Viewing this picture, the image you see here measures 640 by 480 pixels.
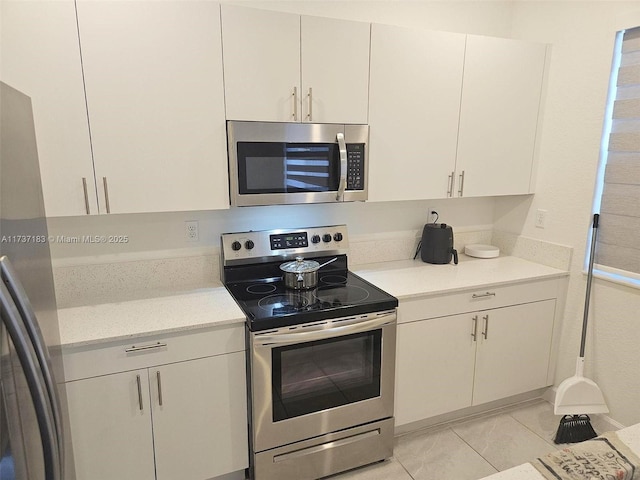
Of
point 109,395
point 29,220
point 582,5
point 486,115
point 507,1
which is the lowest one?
point 109,395

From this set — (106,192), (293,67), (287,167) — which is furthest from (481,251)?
(106,192)

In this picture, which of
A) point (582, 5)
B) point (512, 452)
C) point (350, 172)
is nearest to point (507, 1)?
point (582, 5)

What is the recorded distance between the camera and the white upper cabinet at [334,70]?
2076mm

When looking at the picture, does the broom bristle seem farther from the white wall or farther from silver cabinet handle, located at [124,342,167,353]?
silver cabinet handle, located at [124,342,167,353]

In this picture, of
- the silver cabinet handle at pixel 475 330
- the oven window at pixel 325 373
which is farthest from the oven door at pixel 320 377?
the silver cabinet handle at pixel 475 330

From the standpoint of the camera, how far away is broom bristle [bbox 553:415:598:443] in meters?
2.40

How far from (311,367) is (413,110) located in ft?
4.72

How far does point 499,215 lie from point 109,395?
2.64 m

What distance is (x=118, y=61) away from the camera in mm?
1787

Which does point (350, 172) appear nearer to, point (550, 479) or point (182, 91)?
point (182, 91)

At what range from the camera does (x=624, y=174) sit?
90.9 inches

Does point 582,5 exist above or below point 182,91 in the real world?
above

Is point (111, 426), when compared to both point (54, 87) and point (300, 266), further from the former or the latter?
point (54, 87)

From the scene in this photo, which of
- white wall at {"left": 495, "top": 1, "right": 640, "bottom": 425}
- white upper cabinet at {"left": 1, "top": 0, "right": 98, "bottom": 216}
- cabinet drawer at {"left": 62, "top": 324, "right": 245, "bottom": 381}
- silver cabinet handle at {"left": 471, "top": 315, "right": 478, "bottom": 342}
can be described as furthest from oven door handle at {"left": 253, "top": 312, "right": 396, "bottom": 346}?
white wall at {"left": 495, "top": 1, "right": 640, "bottom": 425}
